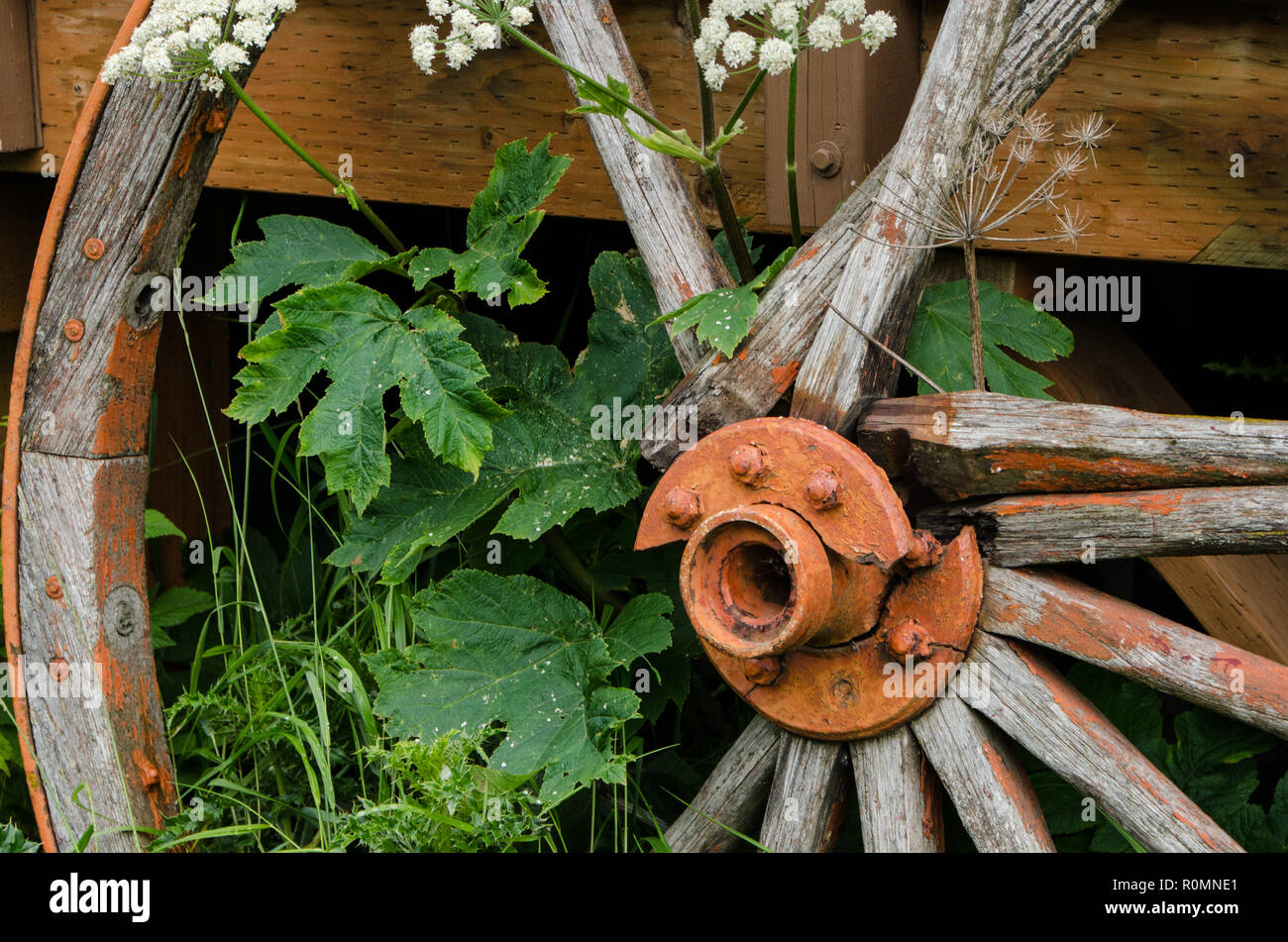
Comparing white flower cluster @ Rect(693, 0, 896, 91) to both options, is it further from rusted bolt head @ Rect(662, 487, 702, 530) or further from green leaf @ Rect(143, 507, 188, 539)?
green leaf @ Rect(143, 507, 188, 539)

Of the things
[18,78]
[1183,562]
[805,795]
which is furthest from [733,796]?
[18,78]

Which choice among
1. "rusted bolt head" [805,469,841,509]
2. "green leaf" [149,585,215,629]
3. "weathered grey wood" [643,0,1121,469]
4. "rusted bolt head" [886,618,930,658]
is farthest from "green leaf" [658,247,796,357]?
"green leaf" [149,585,215,629]

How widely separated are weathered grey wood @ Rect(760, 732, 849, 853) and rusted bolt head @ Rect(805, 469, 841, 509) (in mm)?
384

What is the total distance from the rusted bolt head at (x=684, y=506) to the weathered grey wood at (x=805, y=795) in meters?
0.37

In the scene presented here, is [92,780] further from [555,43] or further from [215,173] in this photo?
[555,43]

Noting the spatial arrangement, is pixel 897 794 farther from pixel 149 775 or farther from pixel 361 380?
pixel 149 775

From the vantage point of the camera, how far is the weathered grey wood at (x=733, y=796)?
1.82 meters

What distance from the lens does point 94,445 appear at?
1935 millimetres

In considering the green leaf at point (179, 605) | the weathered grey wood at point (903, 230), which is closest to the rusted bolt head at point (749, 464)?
the weathered grey wood at point (903, 230)

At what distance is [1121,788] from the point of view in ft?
4.75

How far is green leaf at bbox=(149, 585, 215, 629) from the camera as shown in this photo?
7.87ft

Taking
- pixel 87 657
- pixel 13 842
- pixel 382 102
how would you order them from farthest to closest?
1. pixel 382 102
2. pixel 13 842
3. pixel 87 657

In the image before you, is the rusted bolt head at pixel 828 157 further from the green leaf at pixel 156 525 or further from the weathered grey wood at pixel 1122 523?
the green leaf at pixel 156 525

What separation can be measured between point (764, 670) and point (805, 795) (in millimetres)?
216
